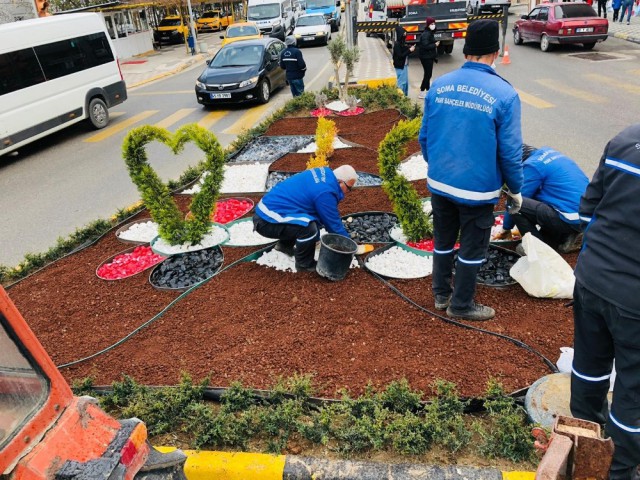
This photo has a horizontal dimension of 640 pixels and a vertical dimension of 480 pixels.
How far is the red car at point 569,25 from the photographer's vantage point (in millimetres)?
18312

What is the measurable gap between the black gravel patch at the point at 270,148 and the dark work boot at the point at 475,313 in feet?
18.4

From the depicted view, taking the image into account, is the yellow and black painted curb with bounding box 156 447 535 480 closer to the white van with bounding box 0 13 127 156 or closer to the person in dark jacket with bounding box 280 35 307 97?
the white van with bounding box 0 13 127 156

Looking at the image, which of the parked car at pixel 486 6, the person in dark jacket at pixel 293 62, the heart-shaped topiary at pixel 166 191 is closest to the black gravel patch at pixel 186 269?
the heart-shaped topiary at pixel 166 191

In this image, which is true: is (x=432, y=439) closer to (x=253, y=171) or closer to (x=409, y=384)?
(x=409, y=384)

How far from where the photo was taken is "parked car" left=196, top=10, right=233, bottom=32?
125 feet

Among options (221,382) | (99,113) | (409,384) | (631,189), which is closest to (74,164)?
(99,113)

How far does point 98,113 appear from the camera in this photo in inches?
524

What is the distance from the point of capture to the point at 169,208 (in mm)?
6102

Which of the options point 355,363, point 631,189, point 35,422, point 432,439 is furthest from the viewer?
point 355,363

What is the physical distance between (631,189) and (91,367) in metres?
4.12

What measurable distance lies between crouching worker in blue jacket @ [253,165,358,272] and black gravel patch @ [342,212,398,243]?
0.88 metres

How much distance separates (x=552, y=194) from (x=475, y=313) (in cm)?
162

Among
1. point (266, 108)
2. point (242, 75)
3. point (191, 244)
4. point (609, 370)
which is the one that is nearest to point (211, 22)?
point (242, 75)

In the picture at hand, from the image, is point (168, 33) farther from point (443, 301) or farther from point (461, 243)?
point (461, 243)
